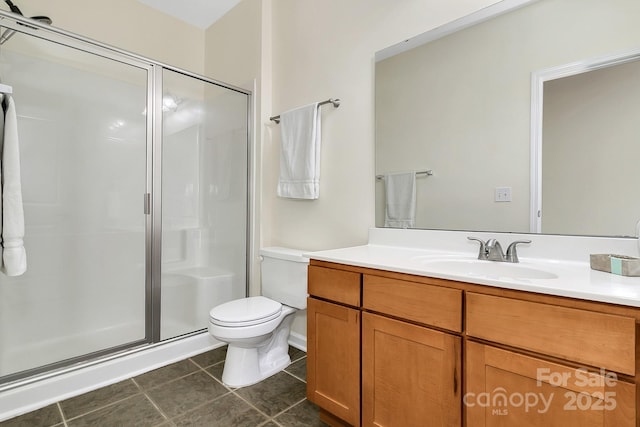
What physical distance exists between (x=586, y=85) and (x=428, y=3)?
842 millimetres

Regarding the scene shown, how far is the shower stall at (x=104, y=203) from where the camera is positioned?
75.7 inches

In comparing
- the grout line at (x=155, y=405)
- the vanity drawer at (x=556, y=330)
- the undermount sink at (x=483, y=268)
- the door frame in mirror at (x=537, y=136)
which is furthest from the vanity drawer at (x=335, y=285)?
the grout line at (x=155, y=405)

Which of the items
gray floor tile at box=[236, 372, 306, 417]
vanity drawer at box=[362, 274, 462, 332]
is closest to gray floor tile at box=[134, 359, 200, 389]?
gray floor tile at box=[236, 372, 306, 417]

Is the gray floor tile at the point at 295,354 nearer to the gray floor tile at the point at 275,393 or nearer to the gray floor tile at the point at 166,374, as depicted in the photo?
the gray floor tile at the point at 275,393

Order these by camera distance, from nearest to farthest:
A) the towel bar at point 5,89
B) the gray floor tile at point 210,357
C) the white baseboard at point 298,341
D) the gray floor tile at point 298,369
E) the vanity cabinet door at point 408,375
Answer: the vanity cabinet door at point 408,375, the towel bar at point 5,89, the gray floor tile at point 298,369, the gray floor tile at point 210,357, the white baseboard at point 298,341

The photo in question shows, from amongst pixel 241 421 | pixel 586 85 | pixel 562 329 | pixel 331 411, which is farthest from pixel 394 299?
pixel 586 85

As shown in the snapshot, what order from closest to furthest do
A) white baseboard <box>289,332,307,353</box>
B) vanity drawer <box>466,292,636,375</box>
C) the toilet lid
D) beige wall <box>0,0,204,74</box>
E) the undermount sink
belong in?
vanity drawer <box>466,292,636,375</box>, the undermount sink, the toilet lid, white baseboard <box>289,332,307,353</box>, beige wall <box>0,0,204,74</box>

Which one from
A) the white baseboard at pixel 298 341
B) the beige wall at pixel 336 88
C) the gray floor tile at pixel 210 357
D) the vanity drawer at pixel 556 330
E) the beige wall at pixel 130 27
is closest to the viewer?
the vanity drawer at pixel 556 330

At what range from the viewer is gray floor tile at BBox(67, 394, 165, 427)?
55.1 inches

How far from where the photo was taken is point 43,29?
5.24 feet

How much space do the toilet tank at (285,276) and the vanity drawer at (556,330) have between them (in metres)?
1.10

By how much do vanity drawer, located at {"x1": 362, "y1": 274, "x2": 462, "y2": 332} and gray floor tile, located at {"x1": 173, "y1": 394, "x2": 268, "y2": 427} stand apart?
0.82 meters

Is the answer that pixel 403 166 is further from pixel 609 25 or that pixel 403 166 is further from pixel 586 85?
pixel 609 25

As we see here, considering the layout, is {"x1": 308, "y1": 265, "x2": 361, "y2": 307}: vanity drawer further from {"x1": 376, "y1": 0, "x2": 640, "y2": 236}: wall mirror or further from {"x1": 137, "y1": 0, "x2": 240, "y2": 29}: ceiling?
{"x1": 137, "y1": 0, "x2": 240, "y2": 29}: ceiling
